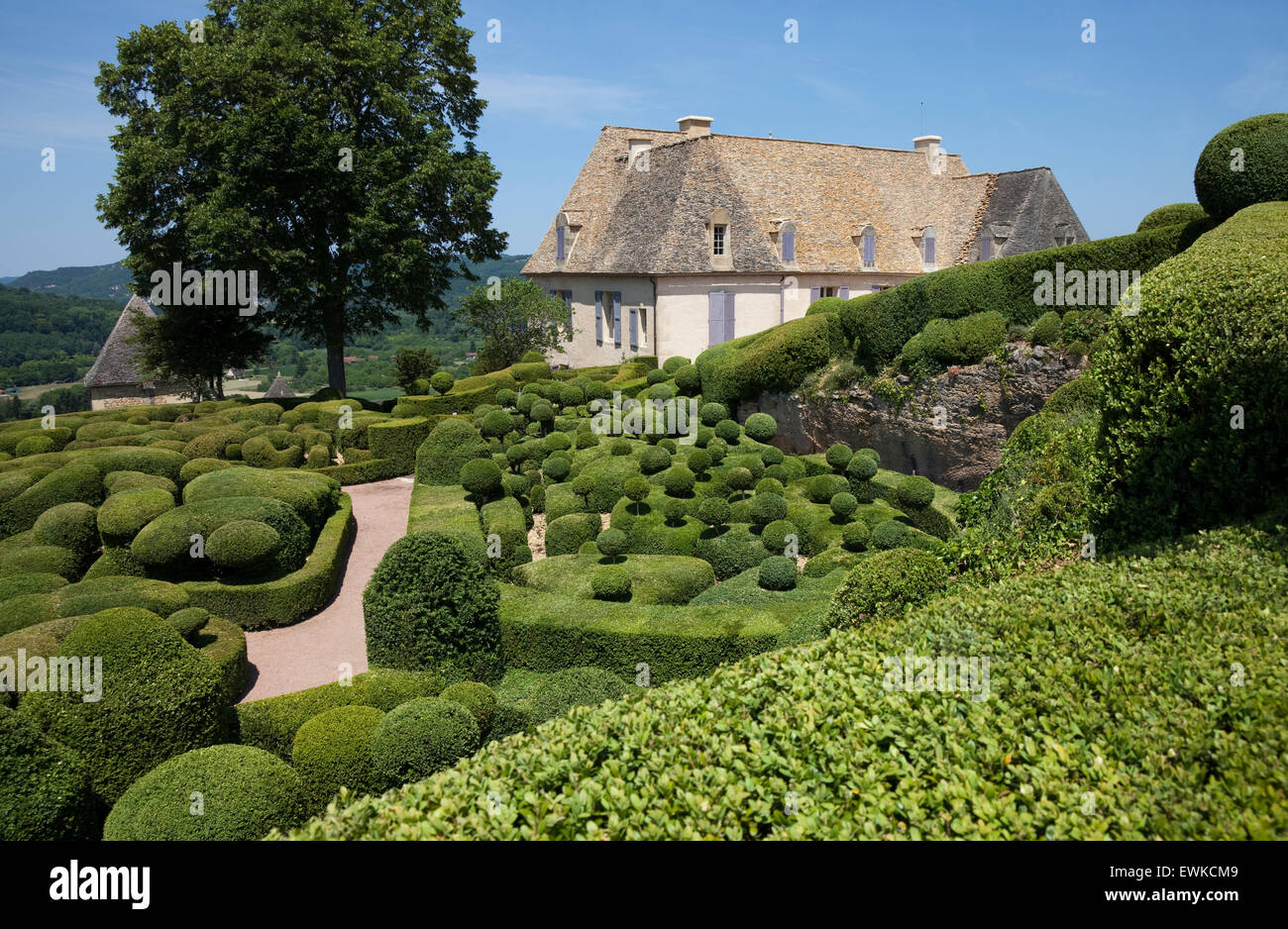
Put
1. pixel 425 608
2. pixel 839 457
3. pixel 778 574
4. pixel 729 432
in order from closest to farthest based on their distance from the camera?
pixel 425 608 → pixel 778 574 → pixel 839 457 → pixel 729 432

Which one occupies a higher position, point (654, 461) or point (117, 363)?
point (117, 363)

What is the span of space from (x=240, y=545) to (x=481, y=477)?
5.72 meters

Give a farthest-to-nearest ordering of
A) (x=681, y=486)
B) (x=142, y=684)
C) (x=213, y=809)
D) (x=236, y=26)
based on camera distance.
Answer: (x=236, y=26) → (x=681, y=486) → (x=142, y=684) → (x=213, y=809)

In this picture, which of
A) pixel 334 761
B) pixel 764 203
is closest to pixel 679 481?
pixel 334 761

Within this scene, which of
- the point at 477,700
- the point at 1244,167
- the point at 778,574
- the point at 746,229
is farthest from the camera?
the point at 746,229

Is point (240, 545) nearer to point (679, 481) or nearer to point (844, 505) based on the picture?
→ point (679, 481)

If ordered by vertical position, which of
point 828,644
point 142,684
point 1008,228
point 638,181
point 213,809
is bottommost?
point 213,809

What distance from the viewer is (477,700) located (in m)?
9.59

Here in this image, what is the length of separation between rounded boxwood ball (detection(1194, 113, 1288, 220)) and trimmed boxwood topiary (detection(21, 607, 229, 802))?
1932 centimetres

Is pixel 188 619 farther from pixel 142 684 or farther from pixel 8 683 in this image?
pixel 142 684

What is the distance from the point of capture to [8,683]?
9.85 meters

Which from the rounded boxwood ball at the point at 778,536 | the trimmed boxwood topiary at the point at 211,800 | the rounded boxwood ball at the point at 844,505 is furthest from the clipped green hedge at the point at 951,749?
the rounded boxwood ball at the point at 844,505
